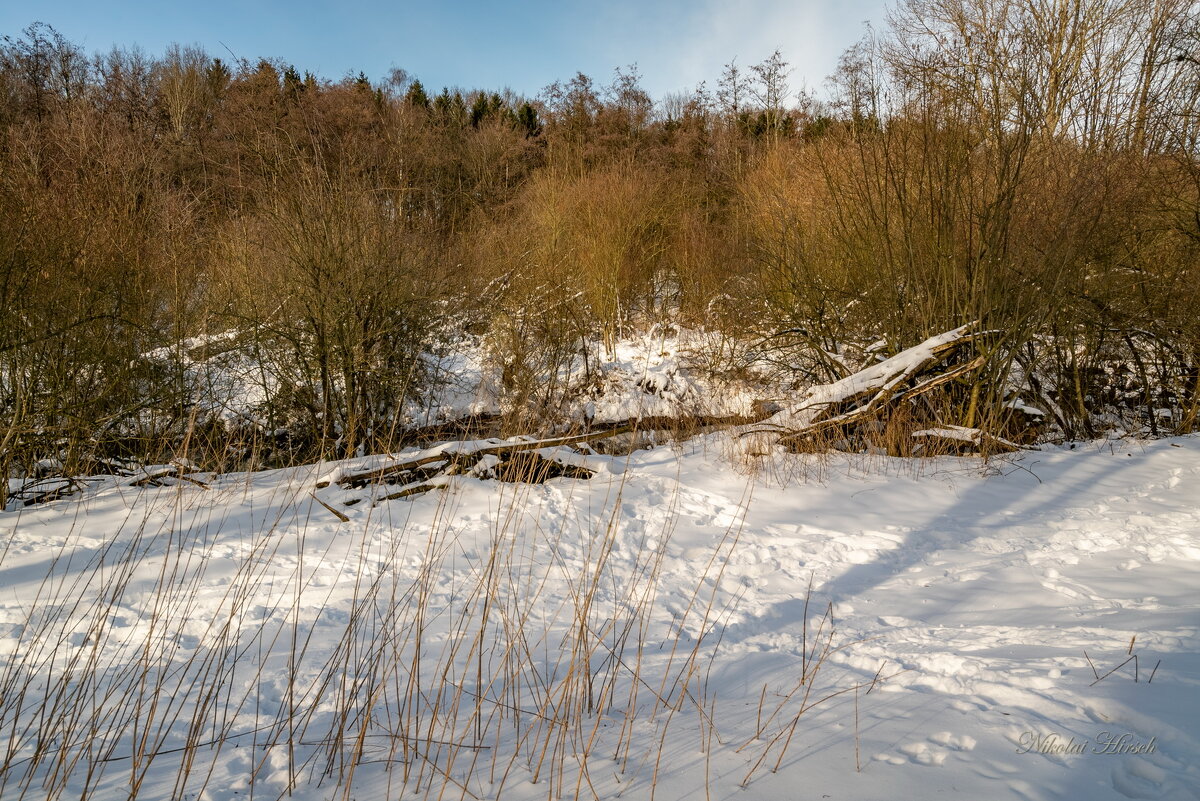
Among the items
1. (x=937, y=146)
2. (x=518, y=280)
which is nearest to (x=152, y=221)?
(x=518, y=280)

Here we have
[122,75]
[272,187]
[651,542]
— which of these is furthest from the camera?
[122,75]

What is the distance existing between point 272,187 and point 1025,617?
7.67m

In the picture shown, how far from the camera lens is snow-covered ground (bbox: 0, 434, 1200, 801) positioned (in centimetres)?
182

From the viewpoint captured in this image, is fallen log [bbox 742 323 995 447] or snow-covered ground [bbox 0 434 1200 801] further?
fallen log [bbox 742 323 995 447]

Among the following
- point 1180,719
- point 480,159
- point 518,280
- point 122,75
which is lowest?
point 1180,719

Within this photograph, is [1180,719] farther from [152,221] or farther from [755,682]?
[152,221]

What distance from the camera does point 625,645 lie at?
2.87 metres

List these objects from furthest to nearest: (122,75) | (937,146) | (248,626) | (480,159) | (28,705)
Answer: (122,75), (480,159), (937,146), (248,626), (28,705)

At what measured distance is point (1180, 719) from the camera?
6.09ft

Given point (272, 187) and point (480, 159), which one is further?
point (480, 159)
